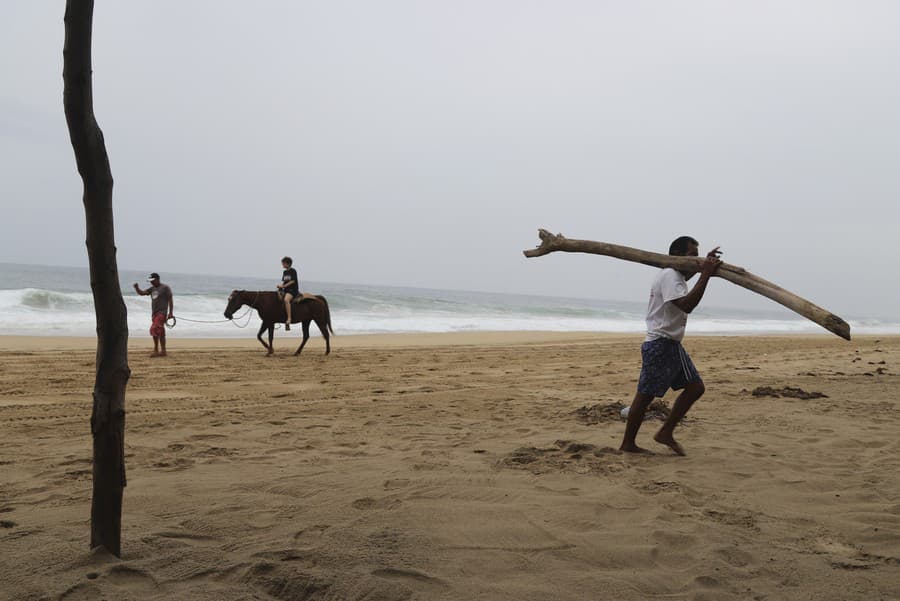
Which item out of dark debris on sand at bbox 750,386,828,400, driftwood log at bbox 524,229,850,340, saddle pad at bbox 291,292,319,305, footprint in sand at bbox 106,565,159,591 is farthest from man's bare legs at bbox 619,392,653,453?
saddle pad at bbox 291,292,319,305

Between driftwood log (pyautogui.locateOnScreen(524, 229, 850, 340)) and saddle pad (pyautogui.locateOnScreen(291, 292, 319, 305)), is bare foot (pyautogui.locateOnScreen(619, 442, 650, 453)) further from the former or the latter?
saddle pad (pyautogui.locateOnScreen(291, 292, 319, 305))

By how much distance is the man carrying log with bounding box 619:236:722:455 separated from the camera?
16.1 ft

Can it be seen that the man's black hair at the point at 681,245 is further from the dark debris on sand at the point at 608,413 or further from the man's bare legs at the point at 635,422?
the dark debris on sand at the point at 608,413

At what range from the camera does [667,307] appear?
494cm

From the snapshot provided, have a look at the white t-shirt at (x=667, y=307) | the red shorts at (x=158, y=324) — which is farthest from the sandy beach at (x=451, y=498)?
the red shorts at (x=158, y=324)

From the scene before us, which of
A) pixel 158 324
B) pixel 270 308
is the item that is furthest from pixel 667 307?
pixel 270 308

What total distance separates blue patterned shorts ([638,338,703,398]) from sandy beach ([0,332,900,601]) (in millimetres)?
581

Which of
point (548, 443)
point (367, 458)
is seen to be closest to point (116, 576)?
point (367, 458)

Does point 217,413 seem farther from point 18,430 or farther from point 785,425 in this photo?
point 785,425

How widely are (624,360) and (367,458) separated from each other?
992cm

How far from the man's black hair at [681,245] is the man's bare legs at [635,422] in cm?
118

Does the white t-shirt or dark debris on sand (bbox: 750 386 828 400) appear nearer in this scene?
the white t-shirt

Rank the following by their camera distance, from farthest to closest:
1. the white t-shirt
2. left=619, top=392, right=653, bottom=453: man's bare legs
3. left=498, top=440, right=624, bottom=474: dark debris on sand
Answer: left=619, top=392, right=653, bottom=453: man's bare legs < the white t-shirt < left=498, top=440, right=624, bottom=474: dark debris on sand

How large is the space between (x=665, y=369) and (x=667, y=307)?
49 cm
